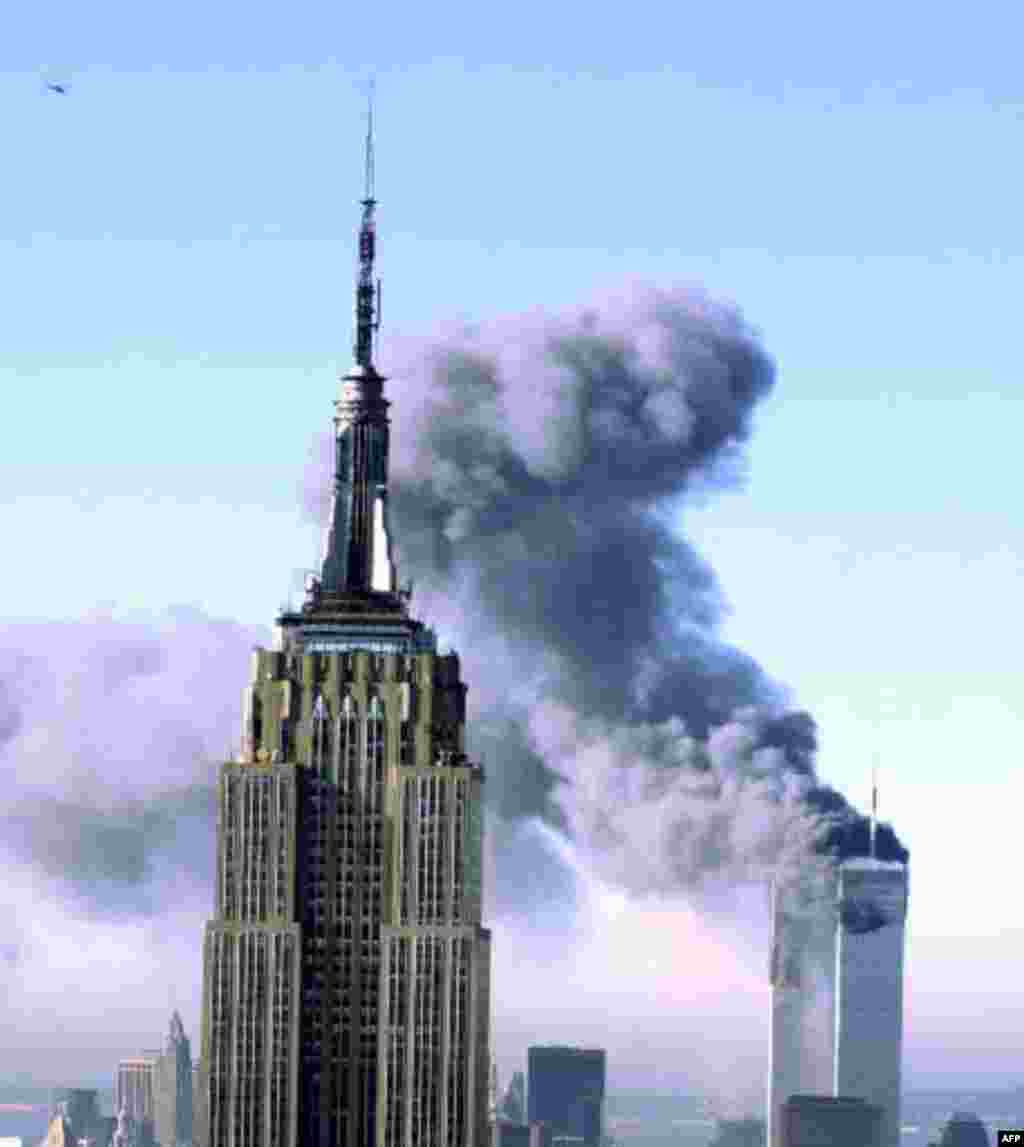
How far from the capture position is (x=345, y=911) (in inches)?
6486

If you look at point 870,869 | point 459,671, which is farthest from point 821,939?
point 459,671

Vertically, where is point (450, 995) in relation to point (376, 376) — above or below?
below

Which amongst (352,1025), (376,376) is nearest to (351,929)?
(352,1025)

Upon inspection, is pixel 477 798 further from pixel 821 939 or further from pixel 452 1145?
pixel 821 939

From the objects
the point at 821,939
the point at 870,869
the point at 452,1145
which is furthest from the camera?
the point at 821,939

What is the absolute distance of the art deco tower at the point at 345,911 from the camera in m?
163

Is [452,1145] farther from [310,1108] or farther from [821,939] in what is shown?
[821,939]

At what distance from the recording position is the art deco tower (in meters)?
163

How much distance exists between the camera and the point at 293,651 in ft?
543

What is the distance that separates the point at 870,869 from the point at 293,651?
2916 cm

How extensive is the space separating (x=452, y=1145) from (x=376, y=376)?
75.8ft

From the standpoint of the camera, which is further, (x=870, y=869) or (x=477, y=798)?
(x=870, y=869)

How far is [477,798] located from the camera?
164375mm

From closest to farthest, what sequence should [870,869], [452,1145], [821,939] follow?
[452,1145], [870,869], [821,939]
